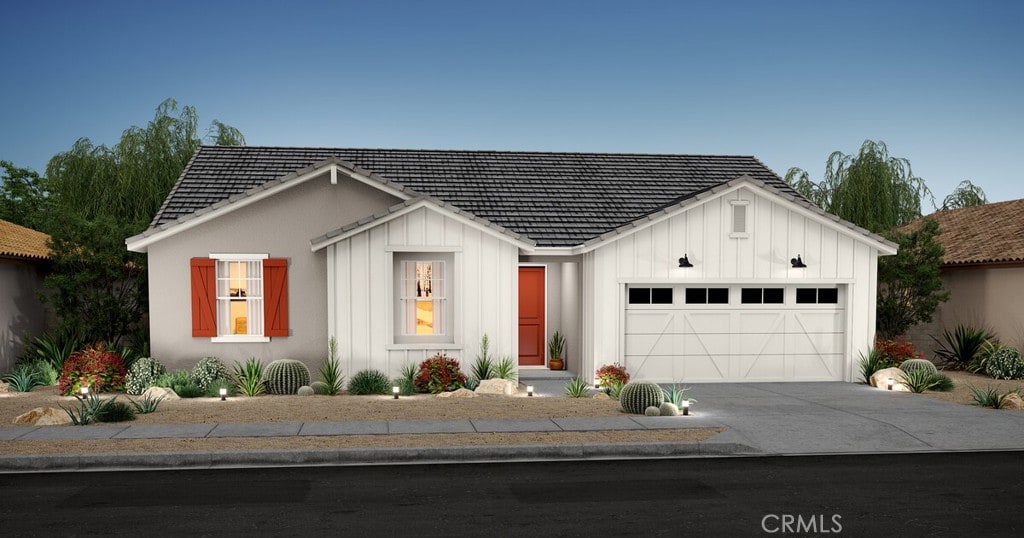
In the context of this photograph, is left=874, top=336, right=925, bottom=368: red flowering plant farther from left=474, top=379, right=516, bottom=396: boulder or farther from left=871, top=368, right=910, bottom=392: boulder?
left=474, top=379, right=516, bottom=396: boulder

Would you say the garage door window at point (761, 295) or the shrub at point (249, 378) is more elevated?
the garage door window at point (761, 295)

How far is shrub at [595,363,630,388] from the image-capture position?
49.4ft

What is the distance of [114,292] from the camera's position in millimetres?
17703

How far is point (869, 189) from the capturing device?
89.8 ft

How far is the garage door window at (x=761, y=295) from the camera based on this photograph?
641 inches

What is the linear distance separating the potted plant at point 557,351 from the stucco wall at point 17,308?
38.7 feet

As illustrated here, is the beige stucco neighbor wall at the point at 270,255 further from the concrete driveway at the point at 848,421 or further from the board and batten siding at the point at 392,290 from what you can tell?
the concrete driveway at the point at 848,421

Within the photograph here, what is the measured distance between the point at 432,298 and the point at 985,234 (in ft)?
52.1

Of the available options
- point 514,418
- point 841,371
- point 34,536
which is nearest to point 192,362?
point 514,418

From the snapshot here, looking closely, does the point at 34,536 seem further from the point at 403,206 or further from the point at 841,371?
the point at 841,371

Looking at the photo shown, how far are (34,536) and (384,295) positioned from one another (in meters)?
8.73

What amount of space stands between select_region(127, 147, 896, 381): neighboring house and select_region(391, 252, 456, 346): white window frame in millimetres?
30

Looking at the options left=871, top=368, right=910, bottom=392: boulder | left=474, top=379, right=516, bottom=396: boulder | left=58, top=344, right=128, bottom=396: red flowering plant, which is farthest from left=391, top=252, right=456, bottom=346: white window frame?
left=871, top=368, right=910, bottom=392: boulder

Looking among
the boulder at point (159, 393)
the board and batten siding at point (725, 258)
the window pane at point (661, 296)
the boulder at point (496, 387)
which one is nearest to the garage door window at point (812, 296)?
the board and batten siding at point (725, 258)
